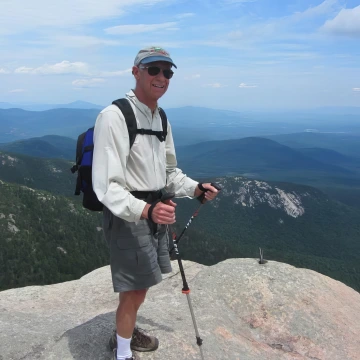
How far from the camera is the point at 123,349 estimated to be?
632 cm

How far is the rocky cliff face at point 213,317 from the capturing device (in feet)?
25.1

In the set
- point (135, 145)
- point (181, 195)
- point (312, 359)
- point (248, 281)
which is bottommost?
point (312, 359)

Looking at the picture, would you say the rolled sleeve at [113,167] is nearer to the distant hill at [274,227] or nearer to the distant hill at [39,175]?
the distant hill at [274,227]

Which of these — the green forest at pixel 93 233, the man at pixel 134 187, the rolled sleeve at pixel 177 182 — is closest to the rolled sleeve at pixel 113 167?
the man at pixel 134 187

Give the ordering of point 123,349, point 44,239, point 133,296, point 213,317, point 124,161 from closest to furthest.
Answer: point 124,161, point 133,296, point 123,349, point 213,317, point 44,239

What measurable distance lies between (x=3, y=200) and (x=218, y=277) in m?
99.3

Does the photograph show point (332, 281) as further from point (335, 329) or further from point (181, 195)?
point (181, 195)

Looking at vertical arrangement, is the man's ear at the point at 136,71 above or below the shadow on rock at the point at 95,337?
above

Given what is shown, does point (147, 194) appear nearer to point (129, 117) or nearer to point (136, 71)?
point (129, 117)

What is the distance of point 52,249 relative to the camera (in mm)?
89562

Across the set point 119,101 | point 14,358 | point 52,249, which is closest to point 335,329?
point 14,358

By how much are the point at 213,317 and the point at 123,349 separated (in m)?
3.83

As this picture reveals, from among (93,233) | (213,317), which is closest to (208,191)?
(213,317)

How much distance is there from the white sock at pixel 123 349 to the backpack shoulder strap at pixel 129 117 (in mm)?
3305
